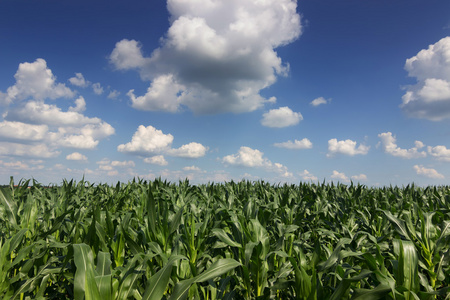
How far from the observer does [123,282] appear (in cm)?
203

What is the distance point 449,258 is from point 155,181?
7.34 meters

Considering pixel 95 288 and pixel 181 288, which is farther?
pixel 181 288

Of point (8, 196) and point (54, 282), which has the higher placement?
point (8, 196)

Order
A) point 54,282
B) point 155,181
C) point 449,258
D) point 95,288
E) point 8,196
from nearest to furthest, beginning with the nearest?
point 95,288 → point 449,258 → point 54,282 → point 8,196 → point 155,181

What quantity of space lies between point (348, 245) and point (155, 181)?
6.58m

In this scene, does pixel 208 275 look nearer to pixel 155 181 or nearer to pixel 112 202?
pixel 112 202

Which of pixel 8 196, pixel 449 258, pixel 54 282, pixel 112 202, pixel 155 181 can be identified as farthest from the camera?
pixel 155 181

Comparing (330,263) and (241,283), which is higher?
(330,263)

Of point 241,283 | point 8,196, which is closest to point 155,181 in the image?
point 8,196

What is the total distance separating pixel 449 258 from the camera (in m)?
2.97

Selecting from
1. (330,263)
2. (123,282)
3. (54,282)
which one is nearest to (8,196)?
(54,282)

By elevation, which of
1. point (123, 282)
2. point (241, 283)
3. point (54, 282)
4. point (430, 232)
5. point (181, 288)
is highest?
point (430, 232)

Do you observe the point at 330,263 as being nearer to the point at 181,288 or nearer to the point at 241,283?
the point at 241,283

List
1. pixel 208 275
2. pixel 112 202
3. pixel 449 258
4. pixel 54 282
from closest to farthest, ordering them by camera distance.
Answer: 1. pixel 208 275
2. pixel 449 258
3. pixel 54 282
4. pixel 112 202
